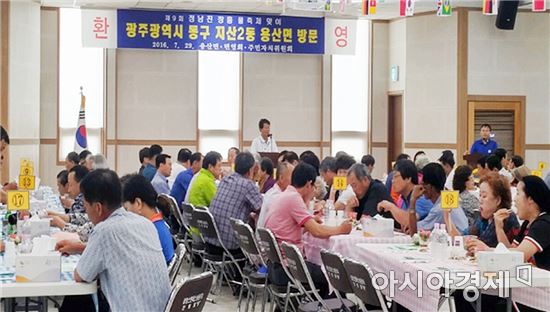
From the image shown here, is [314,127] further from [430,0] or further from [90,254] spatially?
[90,254]

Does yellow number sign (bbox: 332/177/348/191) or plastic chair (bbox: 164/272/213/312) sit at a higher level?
yellow number sign (bbox: 332/177/348/191)

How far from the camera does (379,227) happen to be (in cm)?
573

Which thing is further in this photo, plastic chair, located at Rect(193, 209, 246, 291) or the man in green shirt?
the man in green shirt

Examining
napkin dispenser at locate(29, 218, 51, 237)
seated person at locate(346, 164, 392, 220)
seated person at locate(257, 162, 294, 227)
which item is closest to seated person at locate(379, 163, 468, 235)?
seated person at locate(346, 164, 392, 220)

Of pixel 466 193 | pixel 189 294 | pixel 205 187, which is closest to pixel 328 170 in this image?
pixel 205 187

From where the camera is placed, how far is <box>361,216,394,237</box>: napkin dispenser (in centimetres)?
571

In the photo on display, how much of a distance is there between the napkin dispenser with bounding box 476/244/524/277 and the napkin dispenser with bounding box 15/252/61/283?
196cm

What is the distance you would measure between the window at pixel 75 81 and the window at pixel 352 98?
3.86 meters

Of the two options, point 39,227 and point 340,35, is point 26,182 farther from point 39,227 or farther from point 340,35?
point 340,35

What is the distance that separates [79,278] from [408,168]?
326 centimetres

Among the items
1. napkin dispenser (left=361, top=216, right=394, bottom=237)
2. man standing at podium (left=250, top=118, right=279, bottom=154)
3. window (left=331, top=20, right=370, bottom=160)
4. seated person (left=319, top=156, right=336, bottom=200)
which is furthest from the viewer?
window (left=331, top=20, right=370, bottom=160)

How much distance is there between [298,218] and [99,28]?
8.24 meters

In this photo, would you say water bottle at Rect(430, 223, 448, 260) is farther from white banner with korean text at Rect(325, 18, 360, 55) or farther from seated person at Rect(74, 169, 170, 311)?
white banner with korean text at Rect(325, 18, 360, 55)

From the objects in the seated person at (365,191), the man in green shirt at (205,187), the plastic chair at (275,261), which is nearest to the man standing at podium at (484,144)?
the man in green shirt at (205,187)
